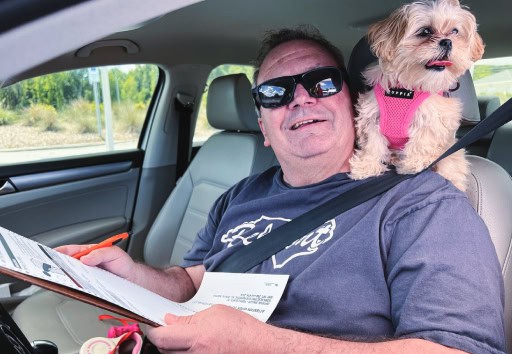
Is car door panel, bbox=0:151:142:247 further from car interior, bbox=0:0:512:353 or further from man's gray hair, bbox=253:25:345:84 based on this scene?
man's gray hair, bbox=253:25:345:84

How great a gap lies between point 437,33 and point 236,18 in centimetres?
113

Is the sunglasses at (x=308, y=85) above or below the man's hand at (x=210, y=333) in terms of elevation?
above

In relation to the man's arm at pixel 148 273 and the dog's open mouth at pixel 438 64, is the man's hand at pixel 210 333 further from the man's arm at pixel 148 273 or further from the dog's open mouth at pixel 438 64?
the dog's open mouth at pixel 438 64

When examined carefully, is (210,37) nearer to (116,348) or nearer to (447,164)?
(447,164)

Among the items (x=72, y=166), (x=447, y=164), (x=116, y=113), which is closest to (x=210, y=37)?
(x=116, y=113)

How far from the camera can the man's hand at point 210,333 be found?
3.44 ft

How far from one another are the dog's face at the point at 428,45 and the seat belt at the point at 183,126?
6.86 ft

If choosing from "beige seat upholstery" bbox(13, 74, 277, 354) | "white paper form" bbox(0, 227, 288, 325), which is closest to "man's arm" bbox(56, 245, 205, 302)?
"white paper form" bbox(0, 227, 288, 325)

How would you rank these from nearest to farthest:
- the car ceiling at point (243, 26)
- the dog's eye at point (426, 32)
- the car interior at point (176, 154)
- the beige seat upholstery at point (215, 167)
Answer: the dog's eye at point (426, 32) → the car interior at point (176, 154) → the car ceiling at point (243, 26) → the beige seat upholstery at point (215, 167)

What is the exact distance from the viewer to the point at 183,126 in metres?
3.53

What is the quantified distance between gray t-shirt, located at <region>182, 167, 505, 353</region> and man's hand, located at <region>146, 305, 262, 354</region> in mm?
269

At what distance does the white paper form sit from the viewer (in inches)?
34.7

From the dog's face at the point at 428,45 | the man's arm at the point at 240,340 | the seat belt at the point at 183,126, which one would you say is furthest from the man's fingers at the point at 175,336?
the seat belt at the point at 183,126

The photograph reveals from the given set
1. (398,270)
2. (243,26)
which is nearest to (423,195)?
(398,270)
